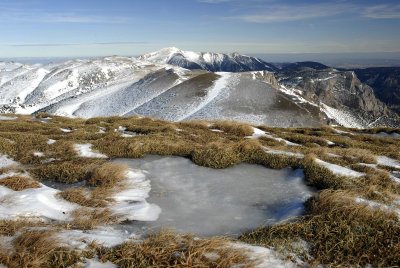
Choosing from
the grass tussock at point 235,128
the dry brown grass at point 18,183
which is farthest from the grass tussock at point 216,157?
the grass tussock at point 235,128

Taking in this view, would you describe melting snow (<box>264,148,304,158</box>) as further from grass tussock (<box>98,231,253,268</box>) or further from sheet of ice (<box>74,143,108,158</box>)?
grass tussock (<box>98,231,253,268</box>)

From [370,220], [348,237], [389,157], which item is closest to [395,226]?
[370,220]

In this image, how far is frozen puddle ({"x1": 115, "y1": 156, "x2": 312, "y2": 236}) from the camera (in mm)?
8602

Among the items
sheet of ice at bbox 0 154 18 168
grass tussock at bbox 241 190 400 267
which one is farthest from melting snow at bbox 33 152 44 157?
grass tussock at bbox 241 190 400 267

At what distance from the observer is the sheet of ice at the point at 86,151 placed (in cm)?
1448

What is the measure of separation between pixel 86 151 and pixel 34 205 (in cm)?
596

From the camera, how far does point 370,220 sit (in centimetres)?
791

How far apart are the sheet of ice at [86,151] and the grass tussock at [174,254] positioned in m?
8.32

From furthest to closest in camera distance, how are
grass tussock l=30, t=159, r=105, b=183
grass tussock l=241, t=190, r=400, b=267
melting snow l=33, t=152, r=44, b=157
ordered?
1. melting snow l=33, t=152, r=44, b=157
2. grass tussock l=30, t=159, r=105, b=183
3. grass tussock l=241, t=190, r=400, b=267

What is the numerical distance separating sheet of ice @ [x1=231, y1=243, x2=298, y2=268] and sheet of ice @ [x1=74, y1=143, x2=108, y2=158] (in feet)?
29.9

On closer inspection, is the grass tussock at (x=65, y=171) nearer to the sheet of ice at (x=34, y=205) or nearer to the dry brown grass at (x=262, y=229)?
the dry brown grass at (x=262, y=229)

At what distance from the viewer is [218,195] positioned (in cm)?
1050

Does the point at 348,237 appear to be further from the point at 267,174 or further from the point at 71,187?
the point at 71,187

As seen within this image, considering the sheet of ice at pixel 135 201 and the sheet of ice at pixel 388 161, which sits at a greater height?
the sheet of ice at pixel 135 201
